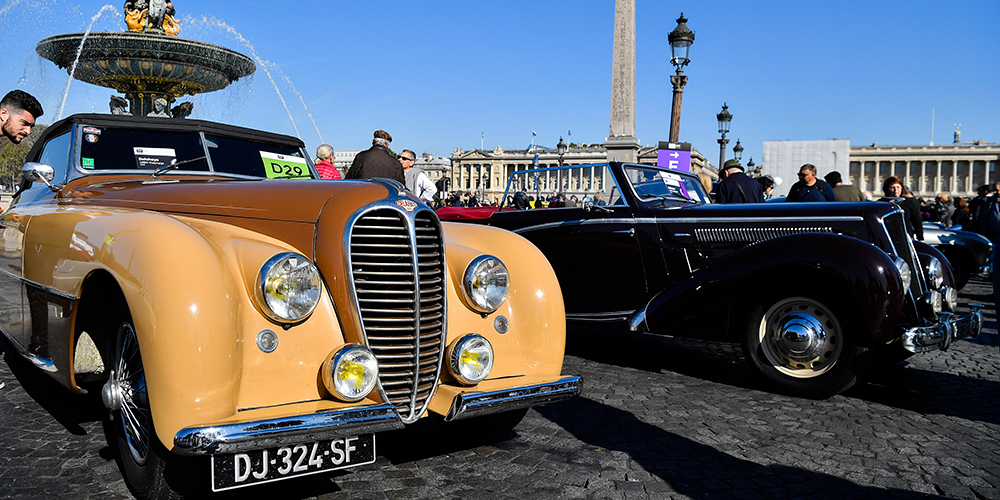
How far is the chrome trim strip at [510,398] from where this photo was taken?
9.53ft

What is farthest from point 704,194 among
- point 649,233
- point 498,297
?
point 498,297

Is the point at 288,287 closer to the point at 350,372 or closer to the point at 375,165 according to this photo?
the point at 350,372

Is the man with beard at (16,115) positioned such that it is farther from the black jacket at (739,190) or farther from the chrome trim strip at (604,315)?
the black jacket at (739,190)

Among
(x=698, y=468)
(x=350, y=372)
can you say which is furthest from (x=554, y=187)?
(x=350, y=372)

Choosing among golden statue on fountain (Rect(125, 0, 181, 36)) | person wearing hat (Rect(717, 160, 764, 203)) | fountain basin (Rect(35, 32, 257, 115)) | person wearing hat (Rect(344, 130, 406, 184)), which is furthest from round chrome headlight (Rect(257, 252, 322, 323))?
golden statue on fountain (Rect(125, 0, 181, 36))

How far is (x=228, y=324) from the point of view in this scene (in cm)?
254

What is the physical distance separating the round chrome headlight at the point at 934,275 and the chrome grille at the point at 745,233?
102cm

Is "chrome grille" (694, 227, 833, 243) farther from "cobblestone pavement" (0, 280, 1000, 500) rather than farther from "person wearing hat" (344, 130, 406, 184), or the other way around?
"person wearing hat" (344, 130, 406, 184)

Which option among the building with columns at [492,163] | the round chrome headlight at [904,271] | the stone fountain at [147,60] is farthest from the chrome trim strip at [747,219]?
the building with columns at [492,163]

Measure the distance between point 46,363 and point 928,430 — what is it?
16.1ft

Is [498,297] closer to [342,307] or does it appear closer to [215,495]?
[342,307]

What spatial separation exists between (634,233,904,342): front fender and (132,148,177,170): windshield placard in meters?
3.59

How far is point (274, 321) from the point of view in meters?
2.69

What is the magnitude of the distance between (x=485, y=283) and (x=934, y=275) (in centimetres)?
426
